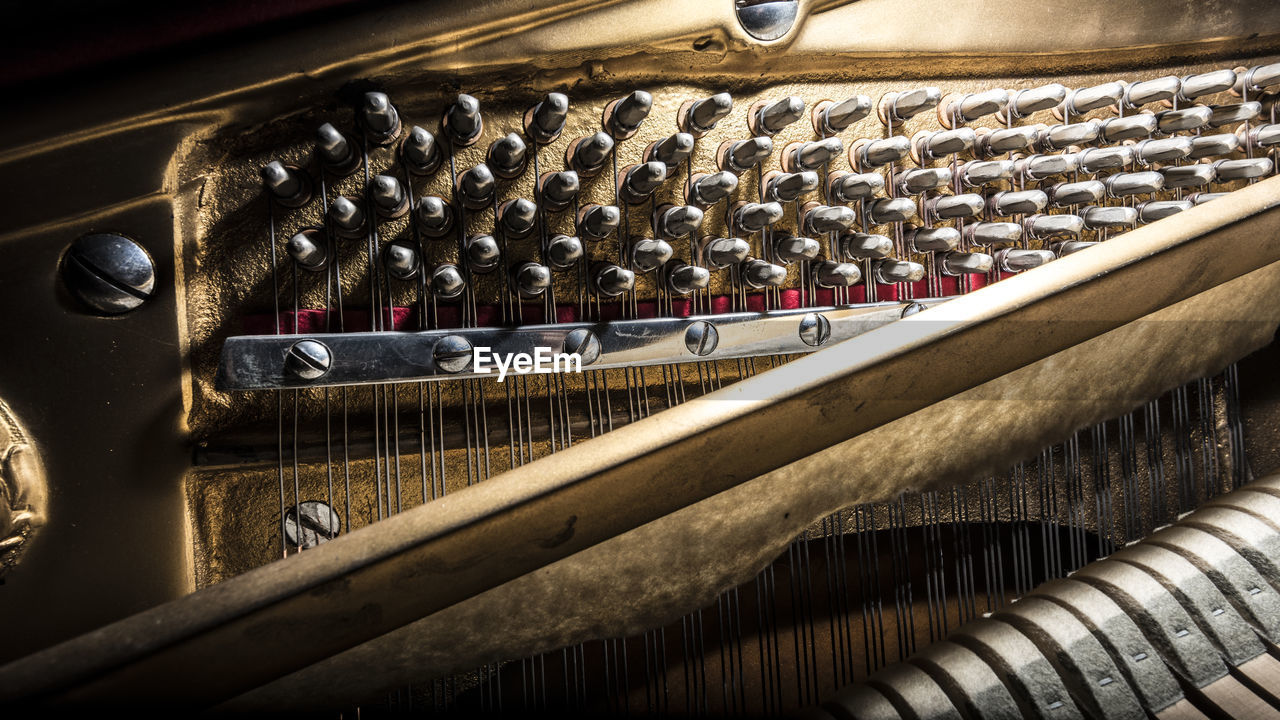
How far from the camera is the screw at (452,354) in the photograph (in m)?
0.96

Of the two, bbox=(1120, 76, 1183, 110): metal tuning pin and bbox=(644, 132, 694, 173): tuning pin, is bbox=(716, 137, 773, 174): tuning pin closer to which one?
bbox=(644, 132, 694, 173): tuning pin

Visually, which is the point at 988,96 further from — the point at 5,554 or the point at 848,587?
the point at 5,554

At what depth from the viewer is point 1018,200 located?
3.88 feet

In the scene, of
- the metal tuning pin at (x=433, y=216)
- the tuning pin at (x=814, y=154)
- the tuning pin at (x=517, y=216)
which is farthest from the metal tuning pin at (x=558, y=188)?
the tuning pin at (x=814, y=154)

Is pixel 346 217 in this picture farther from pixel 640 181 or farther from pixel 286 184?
pixel 640 181

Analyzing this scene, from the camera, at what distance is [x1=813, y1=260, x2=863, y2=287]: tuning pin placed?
1.14m

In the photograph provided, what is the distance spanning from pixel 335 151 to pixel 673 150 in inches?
18.3

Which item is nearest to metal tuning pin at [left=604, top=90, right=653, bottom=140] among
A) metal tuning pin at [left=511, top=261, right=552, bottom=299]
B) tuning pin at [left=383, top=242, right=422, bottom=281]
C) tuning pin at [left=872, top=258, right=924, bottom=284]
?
metal tuning pin at [left=511, top=261, right=552, bottom=299]

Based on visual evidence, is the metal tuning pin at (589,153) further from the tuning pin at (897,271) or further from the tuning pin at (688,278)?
the tuning pin at (897,271)

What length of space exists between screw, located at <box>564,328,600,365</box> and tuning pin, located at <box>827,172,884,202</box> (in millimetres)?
487

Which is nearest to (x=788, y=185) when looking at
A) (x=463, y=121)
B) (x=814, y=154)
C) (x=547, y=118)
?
(x=814, y=154)

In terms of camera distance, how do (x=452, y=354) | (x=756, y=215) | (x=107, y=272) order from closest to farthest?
(x=107, y=272), (x=452, y=354), (x=756, y=215)

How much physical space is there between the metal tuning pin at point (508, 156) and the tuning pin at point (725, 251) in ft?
1.04

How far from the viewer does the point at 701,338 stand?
1.07 m
